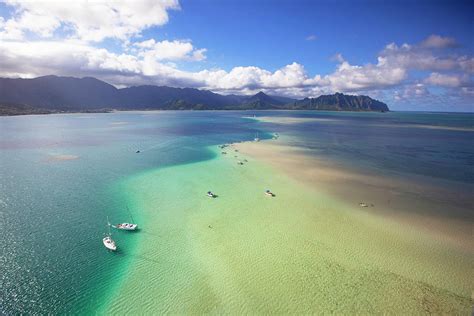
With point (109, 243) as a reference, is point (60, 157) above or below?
above

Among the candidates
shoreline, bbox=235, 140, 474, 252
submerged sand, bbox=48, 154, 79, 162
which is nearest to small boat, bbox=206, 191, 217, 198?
shoreline, bbox=235, 140, 474, 252

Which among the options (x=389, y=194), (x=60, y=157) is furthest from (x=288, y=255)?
(x=60, y=157)

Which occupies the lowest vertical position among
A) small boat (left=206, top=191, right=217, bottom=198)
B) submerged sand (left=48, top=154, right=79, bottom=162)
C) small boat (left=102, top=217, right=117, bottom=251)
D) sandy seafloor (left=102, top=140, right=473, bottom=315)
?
sandy seafloor (left=102, top=140, right=473, bottom=315)

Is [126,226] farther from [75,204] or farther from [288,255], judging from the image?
[288,255]

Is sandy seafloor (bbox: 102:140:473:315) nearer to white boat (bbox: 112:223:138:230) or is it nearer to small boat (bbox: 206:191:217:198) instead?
small boat (bbox: 206:191:217:198)

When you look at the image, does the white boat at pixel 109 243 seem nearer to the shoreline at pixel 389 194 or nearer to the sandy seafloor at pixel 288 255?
the sandy seafloor at pixel 288 255

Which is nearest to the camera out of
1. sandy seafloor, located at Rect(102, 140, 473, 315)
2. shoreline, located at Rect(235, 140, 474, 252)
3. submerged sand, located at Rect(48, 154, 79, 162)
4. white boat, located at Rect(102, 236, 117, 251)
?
sandy seafloor, located at Rect(102, 140, 473, 315)

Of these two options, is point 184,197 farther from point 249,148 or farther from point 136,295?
point 249,148

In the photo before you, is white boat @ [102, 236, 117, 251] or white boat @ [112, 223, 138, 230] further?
white boat @ [112, 223, 138, 230]

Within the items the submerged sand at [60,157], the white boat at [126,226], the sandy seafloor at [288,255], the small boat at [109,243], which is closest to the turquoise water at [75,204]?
the submerged sand at [60,157]

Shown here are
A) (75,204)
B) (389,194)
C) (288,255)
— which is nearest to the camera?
(288,255)
